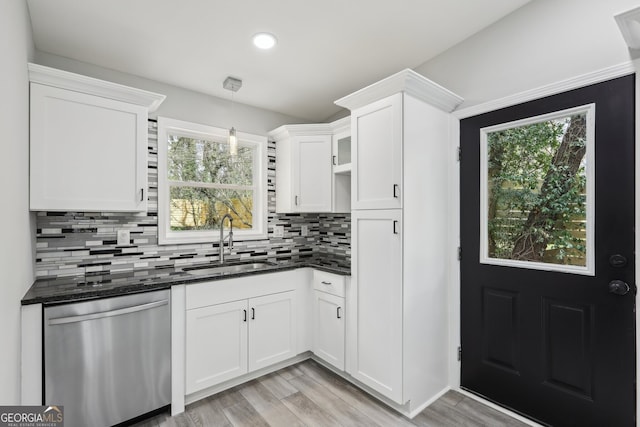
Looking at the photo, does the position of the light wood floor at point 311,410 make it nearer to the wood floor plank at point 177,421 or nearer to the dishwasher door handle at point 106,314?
the wood floor plank at point 177,421

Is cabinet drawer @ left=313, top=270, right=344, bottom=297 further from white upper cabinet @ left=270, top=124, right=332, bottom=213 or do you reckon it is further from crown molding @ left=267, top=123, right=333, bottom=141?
crown molding @ left=267, top=123, right=333, bottom=141

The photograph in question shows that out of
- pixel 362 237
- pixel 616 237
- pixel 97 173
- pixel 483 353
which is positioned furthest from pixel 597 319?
pixel 97 173

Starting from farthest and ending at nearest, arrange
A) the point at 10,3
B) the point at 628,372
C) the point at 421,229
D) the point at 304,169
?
the point at 304,169
the point at 421,229
the point at 628,372
the point at 10,3

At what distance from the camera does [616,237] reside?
165 centimetres

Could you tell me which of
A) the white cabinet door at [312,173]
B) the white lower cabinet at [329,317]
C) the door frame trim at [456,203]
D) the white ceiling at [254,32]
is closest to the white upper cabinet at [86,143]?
the white ceiling at [254,32]

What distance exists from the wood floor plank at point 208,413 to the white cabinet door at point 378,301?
0.98 metres

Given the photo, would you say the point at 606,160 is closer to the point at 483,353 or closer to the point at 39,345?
the point at 483,353

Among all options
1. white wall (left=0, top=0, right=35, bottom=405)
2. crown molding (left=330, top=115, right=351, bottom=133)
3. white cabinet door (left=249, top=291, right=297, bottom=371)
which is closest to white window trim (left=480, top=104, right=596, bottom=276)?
crown molding (left=330, top=115, right=351, bottom=133)

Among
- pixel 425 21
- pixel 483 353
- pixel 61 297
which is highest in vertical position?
pixel 425 21

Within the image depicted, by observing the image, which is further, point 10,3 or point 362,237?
point 362,237

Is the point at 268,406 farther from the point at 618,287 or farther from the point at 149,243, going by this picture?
the point at 618,287

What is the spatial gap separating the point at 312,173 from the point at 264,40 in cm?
127

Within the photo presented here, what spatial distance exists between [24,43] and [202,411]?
8.14ft

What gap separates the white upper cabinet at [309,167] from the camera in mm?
3049
